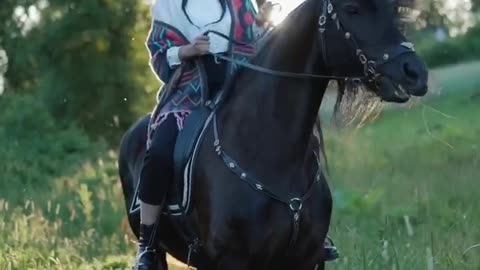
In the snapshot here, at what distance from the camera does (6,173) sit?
674 inches

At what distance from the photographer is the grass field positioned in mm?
8164

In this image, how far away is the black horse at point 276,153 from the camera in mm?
5441

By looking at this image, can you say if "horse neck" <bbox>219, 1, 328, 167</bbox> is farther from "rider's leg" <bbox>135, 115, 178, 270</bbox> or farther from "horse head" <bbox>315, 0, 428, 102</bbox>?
"rider's leg" <bbox>135, 115, 178, 270</bbox>

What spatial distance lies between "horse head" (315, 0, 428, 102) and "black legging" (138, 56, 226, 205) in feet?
3.31

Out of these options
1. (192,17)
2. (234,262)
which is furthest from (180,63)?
(234,262)

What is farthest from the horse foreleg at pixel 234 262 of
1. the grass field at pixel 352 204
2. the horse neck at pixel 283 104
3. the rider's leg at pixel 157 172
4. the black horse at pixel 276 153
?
the grass field at pixel 352 204

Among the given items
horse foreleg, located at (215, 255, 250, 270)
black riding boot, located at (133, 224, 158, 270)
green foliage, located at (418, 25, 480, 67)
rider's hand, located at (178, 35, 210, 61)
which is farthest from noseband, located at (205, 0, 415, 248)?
green foliage, located at (418, 25, 480, 67)

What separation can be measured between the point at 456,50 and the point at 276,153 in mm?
42898

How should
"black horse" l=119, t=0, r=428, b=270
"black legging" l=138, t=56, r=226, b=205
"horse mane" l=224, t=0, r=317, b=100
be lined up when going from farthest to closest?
"black legging" l=138, t=56, r=226, b=205, "horse mane" l=224, t=0, r=317, b=100, "black horse" l=119, t=0, r=428, b=270

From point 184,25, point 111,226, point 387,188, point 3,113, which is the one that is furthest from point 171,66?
point 3,113

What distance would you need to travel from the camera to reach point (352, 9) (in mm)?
5184

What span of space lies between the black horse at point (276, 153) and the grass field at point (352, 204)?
0.40 m

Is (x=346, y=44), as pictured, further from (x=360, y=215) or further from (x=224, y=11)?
(x=360, y=215)

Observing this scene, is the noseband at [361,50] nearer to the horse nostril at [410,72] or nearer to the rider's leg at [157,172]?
the horse nostril at [410,72]
